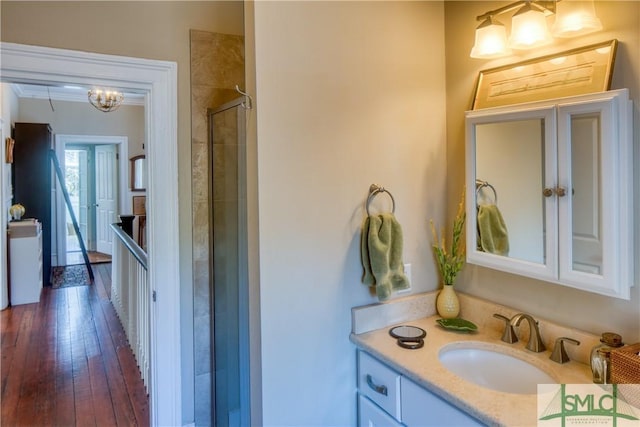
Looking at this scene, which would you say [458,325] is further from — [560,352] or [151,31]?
[151,31]

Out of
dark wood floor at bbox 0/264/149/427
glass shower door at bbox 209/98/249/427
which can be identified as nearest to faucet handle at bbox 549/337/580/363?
glass shower door at bbox 209/98/249/427

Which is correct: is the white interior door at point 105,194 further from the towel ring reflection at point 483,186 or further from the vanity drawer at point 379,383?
the towel ring reflection at point 483,186

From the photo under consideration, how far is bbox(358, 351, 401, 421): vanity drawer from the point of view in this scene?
1498mm

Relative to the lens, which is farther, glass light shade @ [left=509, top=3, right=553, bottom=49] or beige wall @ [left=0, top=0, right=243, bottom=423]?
beige wall @ [left=0, top=0, right=243, bottom=423]

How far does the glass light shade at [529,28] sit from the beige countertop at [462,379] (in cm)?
112

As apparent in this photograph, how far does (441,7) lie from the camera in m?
1.93

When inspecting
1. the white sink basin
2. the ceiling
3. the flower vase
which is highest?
the ceiling

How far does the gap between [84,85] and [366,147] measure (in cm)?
140

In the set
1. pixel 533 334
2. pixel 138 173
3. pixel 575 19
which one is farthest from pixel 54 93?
pixel 533 334

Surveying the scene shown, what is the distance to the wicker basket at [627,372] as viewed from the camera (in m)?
1.16

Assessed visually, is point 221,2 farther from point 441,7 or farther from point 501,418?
point 501,418

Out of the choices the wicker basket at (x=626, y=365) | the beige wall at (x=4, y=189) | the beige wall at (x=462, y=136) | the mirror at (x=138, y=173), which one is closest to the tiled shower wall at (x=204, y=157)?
the beige wall at (x=462, y=136)

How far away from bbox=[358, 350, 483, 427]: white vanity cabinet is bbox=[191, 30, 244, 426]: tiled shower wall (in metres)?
1.01

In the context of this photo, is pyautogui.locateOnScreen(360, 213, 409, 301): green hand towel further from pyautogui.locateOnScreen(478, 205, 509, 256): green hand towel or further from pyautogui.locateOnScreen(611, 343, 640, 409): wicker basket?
pyautogui.locateOnScreen(611, 343, 640, 409): wicker basket
